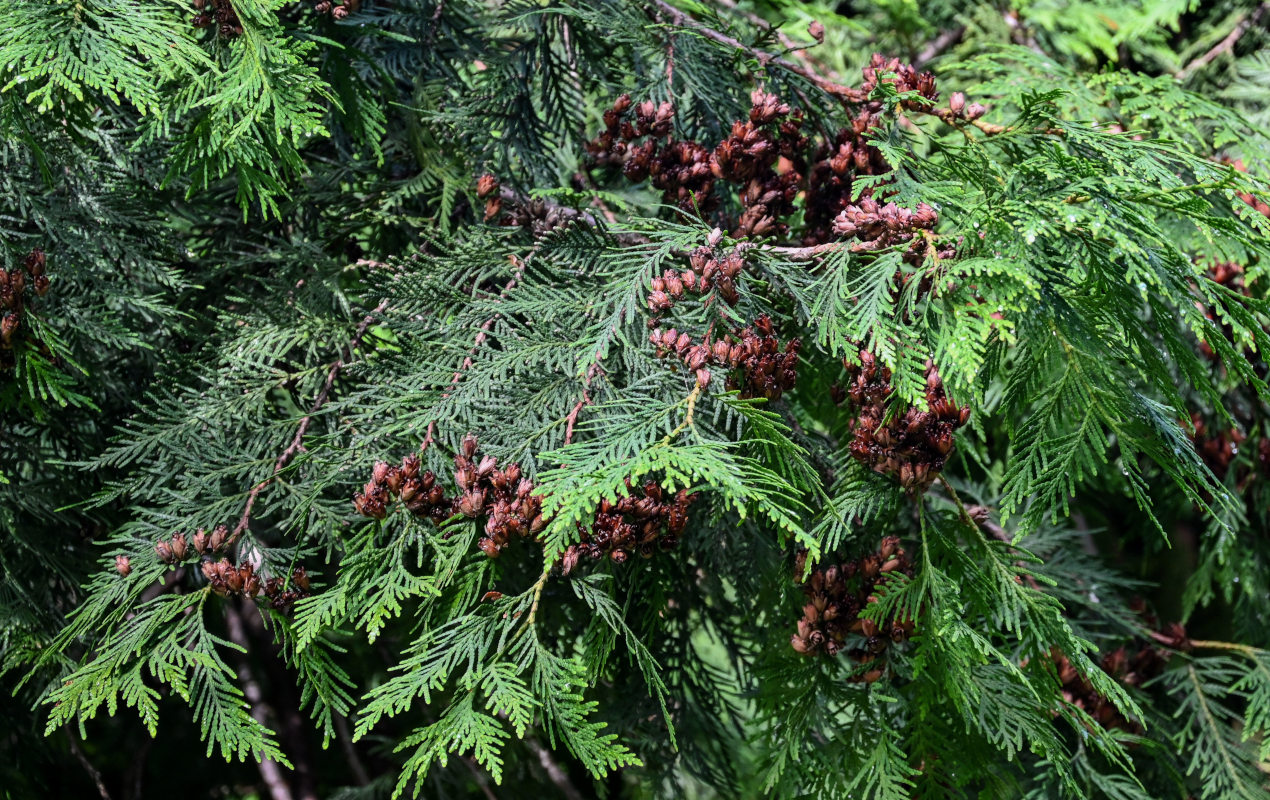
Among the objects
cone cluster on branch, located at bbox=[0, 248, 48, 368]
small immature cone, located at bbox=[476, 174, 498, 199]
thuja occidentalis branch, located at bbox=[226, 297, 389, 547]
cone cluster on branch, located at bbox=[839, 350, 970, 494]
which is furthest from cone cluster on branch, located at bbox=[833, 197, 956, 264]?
cone cluster on branch, located at bbox=[0, 248, 48, 368]

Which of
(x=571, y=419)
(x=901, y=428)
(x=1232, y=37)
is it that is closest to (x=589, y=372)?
(x=571, y=419)

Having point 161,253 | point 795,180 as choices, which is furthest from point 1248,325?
point 161,253

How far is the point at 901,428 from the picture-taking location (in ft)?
4.14

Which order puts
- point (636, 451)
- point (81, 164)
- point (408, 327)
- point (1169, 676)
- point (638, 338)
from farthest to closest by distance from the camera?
point (1169, 676) → point (81, 164) → point (408, 327) → point (638, 338) → point (636, 451)

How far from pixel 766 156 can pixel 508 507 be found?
2.21 feet

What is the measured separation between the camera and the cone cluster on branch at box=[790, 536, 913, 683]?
1.35 metres

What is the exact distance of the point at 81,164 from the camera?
1619 millimetres

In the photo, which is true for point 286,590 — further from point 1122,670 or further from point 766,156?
point 1122,670

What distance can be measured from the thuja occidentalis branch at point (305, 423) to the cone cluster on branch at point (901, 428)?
740 mm

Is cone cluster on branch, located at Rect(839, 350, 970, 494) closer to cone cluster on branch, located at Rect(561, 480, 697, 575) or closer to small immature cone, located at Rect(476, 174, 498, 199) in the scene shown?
cone cluster on branch, located at Rect(561, 480, 697, 575)

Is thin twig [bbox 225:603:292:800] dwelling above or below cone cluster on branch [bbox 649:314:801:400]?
below

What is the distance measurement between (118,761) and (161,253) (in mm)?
2506

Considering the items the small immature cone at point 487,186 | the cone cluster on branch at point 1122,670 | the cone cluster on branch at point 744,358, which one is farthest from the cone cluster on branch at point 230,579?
the cone cluster on branch at point 1122,670

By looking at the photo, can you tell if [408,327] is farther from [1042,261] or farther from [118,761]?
[118,761]
